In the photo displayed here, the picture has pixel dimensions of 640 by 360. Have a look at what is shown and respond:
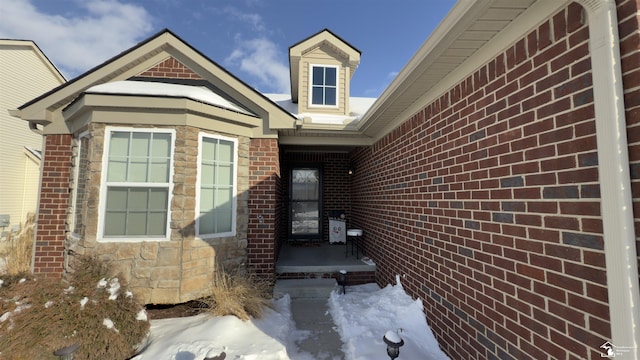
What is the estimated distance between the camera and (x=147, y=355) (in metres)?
3.06

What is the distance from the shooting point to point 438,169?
133 inches

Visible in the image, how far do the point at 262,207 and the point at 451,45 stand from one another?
3958 millimetres

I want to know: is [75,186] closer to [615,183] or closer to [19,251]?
[19,251]

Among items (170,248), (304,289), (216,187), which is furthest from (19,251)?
(304,289)

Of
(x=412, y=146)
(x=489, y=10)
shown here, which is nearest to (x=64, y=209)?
(x=412, y=146)

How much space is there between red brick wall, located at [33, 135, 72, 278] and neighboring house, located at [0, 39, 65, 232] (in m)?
7.61

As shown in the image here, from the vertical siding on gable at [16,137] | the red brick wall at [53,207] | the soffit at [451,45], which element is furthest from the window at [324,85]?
the vertical siding on gable at [16,137]

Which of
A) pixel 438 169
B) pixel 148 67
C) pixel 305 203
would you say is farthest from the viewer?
pixel 305 203

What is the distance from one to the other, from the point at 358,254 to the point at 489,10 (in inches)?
221

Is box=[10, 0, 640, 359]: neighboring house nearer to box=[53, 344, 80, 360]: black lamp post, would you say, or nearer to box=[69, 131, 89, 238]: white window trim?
box=[69, 131, 89, 238]: white window trim

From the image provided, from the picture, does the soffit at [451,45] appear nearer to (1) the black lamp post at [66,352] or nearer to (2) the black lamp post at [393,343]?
(2) the black lamp post at [393,343]

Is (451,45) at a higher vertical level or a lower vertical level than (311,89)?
lower

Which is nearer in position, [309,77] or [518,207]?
[518,207]

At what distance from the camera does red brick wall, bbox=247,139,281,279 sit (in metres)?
5.07
